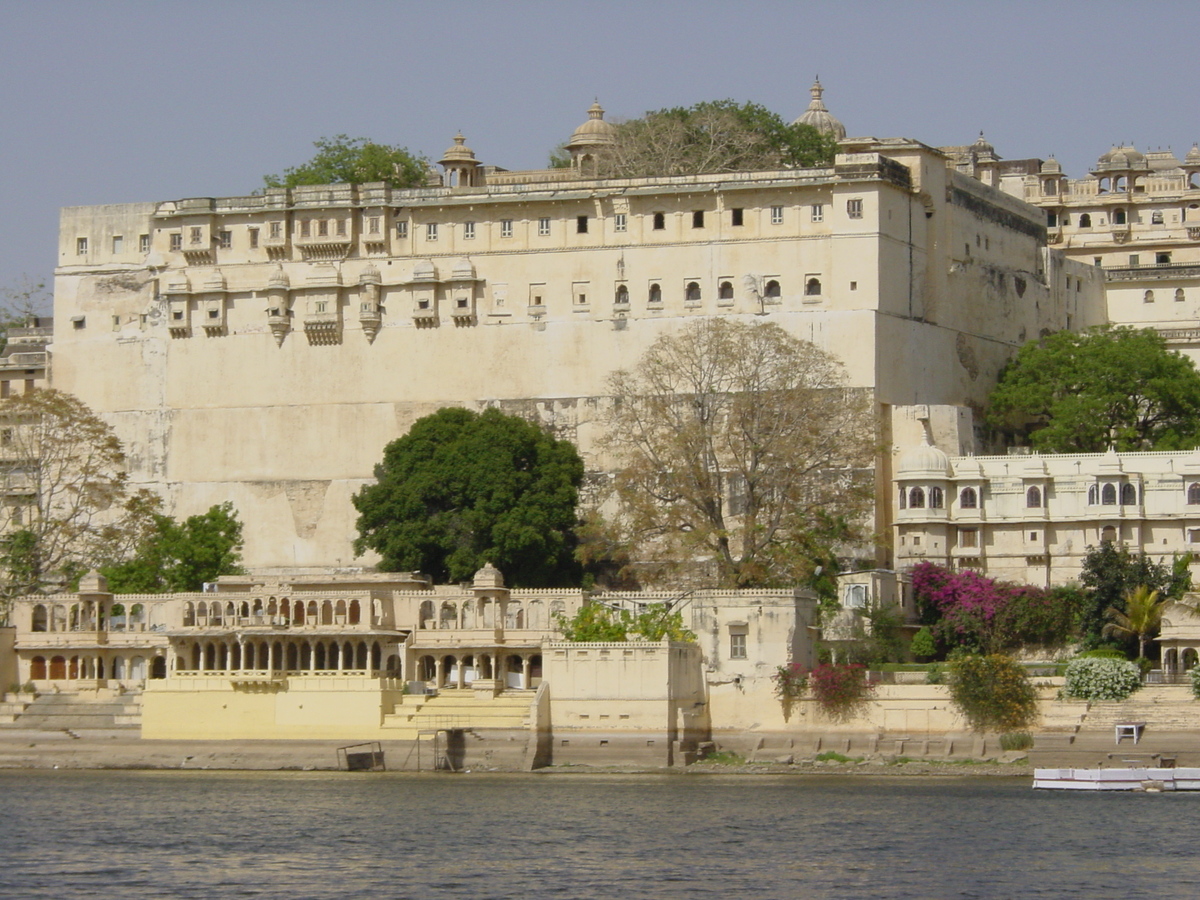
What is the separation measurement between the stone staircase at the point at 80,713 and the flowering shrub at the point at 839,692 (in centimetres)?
1667

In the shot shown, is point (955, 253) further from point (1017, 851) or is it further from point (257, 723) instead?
point (1017, 851)

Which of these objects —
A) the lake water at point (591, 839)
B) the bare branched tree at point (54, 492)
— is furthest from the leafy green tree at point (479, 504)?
the lake water at point (591, 839)

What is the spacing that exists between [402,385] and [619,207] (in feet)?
27.4

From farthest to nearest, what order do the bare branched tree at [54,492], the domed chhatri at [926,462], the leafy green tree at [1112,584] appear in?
the bare branched tree at [54,492]
the domed chhatri at [926,462]
the leafy green tree at [1112,584]

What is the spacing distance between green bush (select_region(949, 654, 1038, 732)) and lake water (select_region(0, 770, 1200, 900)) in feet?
7.43

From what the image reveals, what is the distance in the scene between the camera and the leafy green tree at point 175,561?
7519 cm

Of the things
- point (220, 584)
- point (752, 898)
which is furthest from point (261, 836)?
point (220, 584)

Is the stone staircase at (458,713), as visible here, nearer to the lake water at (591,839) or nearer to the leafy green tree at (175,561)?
the lake water at (591,839)

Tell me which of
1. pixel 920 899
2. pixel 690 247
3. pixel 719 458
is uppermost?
pixel 690 247

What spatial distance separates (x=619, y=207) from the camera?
80.3m

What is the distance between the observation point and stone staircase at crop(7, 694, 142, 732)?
6681 centimetres

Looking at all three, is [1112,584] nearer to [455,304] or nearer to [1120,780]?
[1120,780]

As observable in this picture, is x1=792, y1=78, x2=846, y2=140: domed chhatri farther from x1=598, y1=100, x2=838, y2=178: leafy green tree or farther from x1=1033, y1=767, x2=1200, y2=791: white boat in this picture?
x1=1033, y1=767, x2=1200, y2=791: white boat

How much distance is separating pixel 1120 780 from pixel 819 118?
49936 millimetres
